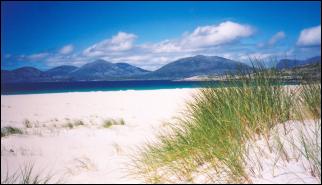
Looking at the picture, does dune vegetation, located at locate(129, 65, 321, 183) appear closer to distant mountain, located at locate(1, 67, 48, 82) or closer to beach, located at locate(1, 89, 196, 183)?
beach, located at locate(1, 89, 196, 183)

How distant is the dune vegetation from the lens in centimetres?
250

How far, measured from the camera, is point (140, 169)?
10.8ft

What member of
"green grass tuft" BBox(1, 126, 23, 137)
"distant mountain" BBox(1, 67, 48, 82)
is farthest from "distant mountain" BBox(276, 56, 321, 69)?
"distant mountain" BBox(1, 67, 48, 82)

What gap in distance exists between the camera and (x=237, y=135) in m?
2.79

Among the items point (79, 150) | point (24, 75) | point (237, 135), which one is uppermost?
point (24, 75)

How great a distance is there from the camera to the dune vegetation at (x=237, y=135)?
2504 millimetres

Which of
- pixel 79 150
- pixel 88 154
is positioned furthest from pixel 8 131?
pixel 88 154

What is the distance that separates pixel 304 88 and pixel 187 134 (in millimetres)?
1138

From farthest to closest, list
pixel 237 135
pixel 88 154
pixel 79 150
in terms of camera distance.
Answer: pixel 79 150 → pixel 88 154 → pixel 237 135

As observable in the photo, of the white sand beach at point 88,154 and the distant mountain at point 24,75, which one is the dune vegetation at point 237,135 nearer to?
the white sand beach at point 88,154

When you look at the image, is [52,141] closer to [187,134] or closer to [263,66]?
[187,134]

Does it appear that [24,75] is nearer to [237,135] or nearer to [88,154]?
[88,154]

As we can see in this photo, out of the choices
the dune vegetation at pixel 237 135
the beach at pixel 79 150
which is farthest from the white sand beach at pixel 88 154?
the dune vegetation at pixel 237 135

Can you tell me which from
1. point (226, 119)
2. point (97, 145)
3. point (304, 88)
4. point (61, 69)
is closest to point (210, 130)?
point (226, 119)
